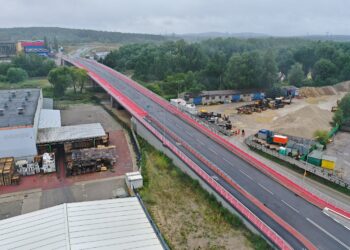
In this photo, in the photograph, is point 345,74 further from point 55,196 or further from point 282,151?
point 55,196

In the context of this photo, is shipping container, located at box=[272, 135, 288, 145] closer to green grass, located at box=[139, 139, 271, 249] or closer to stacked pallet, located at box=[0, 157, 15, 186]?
green grass, located at box=[139, 139, 271, 249]

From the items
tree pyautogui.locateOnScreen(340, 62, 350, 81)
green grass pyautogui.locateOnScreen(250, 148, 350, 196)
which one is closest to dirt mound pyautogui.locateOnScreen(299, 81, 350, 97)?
→ tree pyautogui.locateOnScreen(340, 62, 350, 81)

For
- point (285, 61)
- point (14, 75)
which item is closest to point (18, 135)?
point (14, 75)

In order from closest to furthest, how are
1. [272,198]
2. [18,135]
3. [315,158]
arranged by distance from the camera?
[272,198] → [18,135] → [315,158]

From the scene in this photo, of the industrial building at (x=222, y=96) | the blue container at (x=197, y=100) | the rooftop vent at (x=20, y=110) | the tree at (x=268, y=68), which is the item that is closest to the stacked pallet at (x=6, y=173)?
the rooftop vent at (x=20, y=110)

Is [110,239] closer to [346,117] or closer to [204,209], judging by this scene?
[204,209]

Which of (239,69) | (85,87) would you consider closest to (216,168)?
(239,69)
